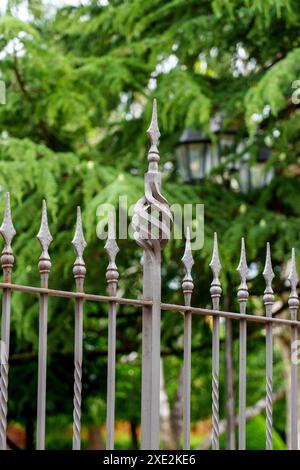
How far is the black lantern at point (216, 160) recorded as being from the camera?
8.02 m

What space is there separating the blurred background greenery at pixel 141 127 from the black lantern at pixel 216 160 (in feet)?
0.13

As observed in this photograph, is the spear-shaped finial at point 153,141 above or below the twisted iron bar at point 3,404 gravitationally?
above

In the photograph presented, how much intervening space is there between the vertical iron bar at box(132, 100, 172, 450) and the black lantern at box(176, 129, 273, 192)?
15.0 feet

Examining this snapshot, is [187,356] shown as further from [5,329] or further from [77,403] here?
[5,329]

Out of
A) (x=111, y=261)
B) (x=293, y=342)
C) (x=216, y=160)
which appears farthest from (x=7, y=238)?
(x=216, y=160)

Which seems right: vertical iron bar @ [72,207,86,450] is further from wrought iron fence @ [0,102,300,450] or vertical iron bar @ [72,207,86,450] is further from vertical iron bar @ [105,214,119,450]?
vertical iron bar @ [105,214,119,450]

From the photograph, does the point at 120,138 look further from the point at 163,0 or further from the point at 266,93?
the point at 266,93

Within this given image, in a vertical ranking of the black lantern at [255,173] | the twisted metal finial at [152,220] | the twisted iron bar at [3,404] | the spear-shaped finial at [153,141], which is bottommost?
the twisted iron bar at [3,404]

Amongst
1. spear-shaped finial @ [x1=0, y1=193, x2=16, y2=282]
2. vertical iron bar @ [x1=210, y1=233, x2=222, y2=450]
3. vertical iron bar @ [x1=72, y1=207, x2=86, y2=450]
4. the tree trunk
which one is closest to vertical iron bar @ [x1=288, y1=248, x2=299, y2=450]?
vertical iron bar @ [x1=210, y1=233, x2=222, y2=450]

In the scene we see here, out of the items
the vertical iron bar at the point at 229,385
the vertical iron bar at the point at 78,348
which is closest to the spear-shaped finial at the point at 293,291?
the vertical iron bar at the point at 78,348

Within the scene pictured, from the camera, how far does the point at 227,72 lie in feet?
30.4

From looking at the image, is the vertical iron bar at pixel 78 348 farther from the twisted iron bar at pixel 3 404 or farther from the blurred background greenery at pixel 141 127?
the blurred background greenery at pixel 141 127

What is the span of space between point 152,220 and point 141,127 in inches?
196

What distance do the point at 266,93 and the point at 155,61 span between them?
1.43 metres
